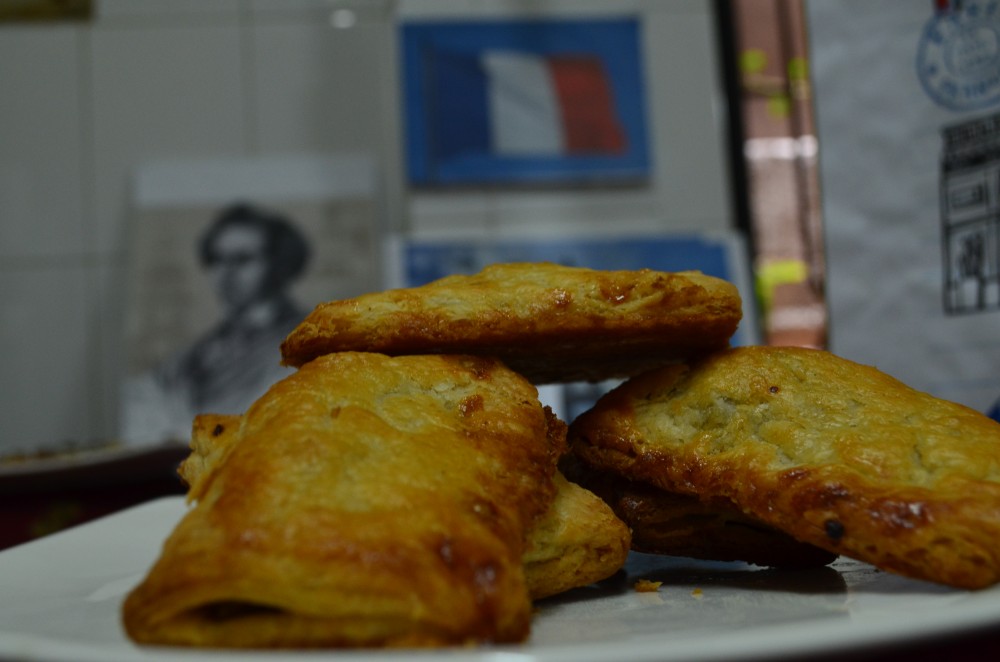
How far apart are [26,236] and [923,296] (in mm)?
2618

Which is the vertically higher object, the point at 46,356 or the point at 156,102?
the point at 156,102

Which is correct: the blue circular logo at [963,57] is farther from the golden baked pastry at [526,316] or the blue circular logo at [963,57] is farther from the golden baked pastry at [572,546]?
the golden baked pastry at [572,546]

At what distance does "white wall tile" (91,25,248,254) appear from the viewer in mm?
2898

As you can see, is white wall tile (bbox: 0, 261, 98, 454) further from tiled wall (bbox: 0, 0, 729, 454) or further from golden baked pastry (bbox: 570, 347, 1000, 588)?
golden baked pastry (bbox: 570, 347, 1000, 588)

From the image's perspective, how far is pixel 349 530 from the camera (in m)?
0.54

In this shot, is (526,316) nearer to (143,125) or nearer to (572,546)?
(572,546)

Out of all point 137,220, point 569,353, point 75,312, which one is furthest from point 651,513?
point 75,312

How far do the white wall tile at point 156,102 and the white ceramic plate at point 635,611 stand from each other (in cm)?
210

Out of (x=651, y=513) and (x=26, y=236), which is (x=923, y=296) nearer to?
(x=651, y=513)

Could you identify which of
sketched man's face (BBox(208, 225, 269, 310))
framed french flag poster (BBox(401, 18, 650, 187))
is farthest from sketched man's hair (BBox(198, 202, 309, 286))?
framed french flag poster (BBox(401, 18, 650, 187))

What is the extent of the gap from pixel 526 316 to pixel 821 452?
0.27 m

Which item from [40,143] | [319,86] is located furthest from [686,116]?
[40,143]

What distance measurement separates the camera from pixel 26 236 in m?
2.89

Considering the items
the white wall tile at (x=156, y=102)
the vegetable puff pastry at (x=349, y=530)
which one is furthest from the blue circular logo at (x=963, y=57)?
the white wall tile at (x=156, y=102)
